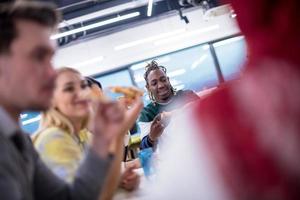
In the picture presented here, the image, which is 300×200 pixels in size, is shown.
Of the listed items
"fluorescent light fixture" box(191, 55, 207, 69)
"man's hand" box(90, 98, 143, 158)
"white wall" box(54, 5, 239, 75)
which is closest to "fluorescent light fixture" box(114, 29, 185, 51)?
"white wall" box(54, 5, 239, 75)

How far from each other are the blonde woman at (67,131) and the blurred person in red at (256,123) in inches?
38.6

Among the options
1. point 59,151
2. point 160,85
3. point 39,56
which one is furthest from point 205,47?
point 39,56

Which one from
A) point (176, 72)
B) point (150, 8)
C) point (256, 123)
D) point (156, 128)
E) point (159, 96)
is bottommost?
point (176, 72)

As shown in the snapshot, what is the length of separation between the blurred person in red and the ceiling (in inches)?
299

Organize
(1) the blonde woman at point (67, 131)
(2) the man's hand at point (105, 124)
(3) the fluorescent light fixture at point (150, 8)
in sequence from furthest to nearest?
(3) the fluorescent light fixture at point (150, 8)
(1) the blonde woman at point (67, 131)
(2) the man's hand at point (105, 124)

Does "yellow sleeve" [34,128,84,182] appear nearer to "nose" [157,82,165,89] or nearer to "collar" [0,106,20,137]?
"collar" [0,106,20,137]

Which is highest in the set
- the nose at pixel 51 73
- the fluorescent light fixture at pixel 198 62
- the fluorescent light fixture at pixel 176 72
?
the nose at pixel 51 73

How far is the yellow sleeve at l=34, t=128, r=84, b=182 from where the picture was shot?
1.62m

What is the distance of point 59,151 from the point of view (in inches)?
66.7

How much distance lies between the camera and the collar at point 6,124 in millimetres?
1066

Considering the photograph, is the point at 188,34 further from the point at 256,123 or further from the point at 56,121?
the point at 256,123

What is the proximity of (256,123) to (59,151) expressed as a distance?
1346mm

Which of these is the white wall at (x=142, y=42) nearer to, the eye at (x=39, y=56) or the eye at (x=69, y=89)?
the eye at (x=69, y=89)

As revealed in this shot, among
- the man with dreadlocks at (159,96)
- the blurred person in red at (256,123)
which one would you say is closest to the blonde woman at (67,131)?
the blurred person in red at (256,123)
